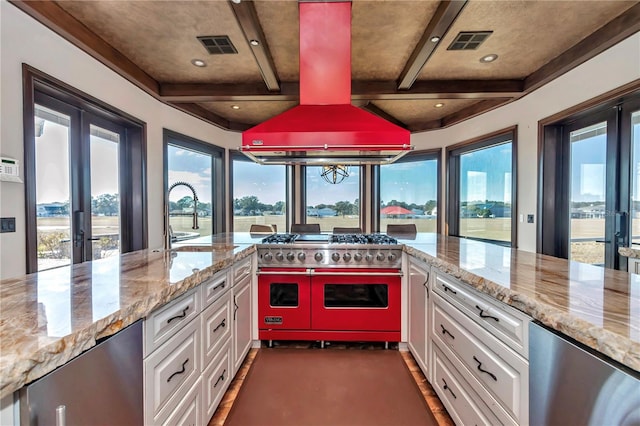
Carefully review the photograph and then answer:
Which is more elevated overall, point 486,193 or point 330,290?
point 486,193

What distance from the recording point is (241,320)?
2.21m

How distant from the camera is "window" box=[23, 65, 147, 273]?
83.3 inches

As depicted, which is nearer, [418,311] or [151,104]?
[418,311]

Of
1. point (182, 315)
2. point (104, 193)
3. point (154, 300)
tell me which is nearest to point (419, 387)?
point (182, 315)

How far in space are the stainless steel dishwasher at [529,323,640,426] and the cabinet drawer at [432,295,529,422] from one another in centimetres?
6

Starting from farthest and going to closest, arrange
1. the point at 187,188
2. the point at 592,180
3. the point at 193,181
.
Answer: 1. the point at 193,181
2. the point at 187,188
3. the point at 592,180

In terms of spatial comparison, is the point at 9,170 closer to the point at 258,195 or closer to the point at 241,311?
the point at 241,311

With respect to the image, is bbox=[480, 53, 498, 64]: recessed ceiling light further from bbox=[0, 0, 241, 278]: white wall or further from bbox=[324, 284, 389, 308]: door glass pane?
bbox=[0, 0, 241, 278]: white wall

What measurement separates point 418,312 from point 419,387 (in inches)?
20.2

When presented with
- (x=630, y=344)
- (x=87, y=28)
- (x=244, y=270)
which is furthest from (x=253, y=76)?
(x=630, y=344)

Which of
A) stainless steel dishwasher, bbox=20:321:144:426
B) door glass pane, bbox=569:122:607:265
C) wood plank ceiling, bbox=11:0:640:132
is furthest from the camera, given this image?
door glass pane, bbox=569:122:607:265

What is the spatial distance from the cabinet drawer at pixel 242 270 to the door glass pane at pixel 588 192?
10.9 ft

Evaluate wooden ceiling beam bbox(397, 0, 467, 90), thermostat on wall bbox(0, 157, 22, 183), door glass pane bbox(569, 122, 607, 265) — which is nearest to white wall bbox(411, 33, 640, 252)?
door glass pane bbox(569, 122, 607, 265)

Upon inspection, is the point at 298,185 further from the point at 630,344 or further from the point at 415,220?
the point at 630,344
